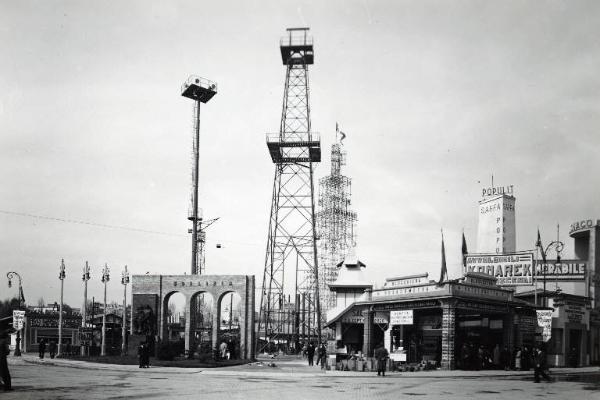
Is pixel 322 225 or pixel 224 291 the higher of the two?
pixel 322 225

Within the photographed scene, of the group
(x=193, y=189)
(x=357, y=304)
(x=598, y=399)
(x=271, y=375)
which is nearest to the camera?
(x=598, y=399)

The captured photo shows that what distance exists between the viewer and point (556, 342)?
46.4 m

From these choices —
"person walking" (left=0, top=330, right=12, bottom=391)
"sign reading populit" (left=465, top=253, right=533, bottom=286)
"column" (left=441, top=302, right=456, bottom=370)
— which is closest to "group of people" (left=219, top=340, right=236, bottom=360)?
"column" (left=441, top=302, right=456, bottom=370)

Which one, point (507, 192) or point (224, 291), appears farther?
point (507, 192)

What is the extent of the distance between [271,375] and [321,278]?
53.1 m

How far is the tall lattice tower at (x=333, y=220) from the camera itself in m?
81.5

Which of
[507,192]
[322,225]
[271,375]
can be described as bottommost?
[271,375]

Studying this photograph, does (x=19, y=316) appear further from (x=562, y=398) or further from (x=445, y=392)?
(x=562, y=398)

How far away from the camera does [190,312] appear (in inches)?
1911

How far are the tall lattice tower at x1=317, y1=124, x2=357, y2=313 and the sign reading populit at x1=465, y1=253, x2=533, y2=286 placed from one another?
18.4 m

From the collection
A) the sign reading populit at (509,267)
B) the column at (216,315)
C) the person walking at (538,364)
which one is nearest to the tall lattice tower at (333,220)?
the sign reading populit at (509,267)

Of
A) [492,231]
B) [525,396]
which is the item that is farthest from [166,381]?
[492,231]

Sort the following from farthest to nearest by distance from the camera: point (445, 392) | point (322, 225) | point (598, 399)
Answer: point (322, 225), point (445, 392), point (598, 399)

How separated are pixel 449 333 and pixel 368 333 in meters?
7.80
